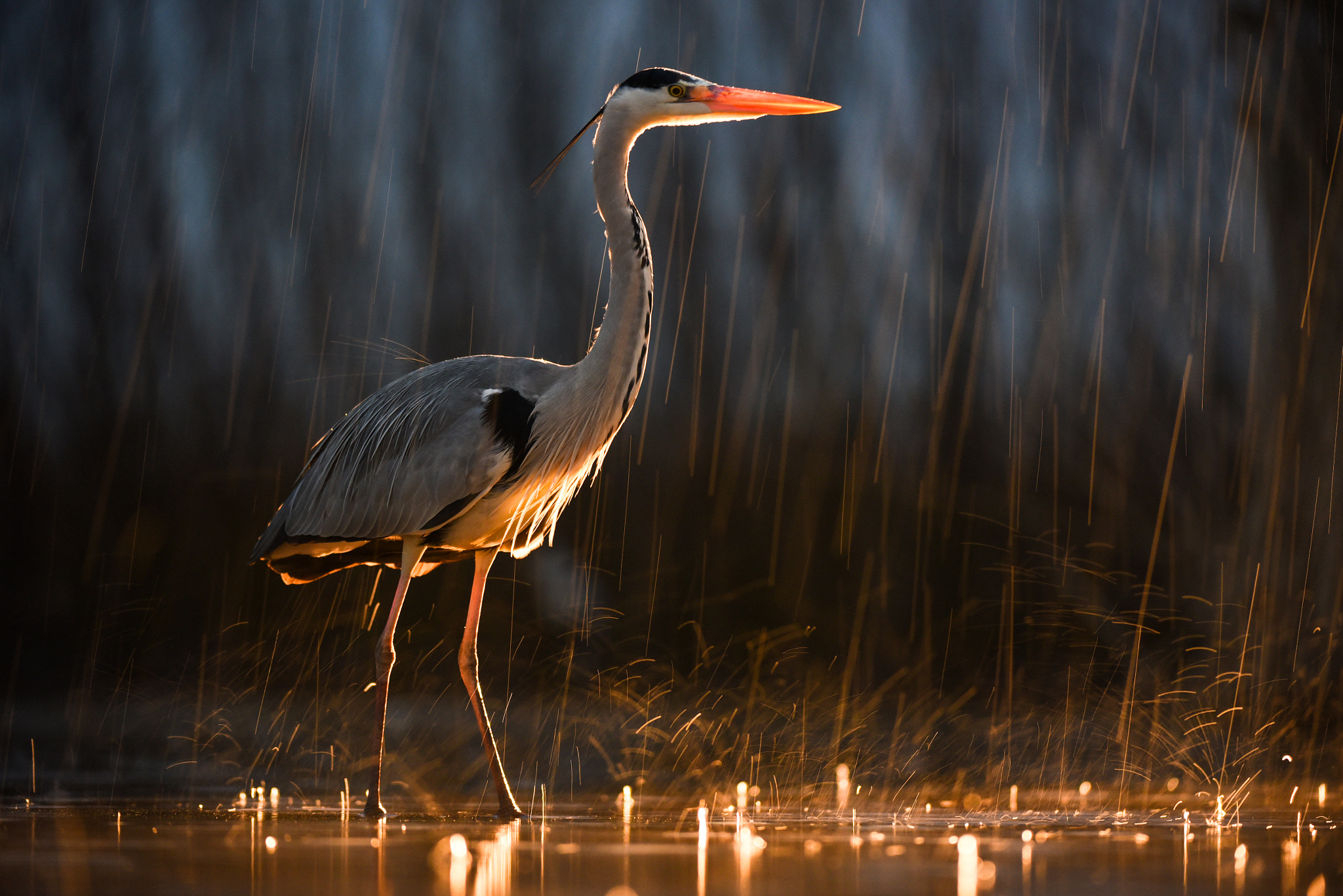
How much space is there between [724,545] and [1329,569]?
13.2 feet

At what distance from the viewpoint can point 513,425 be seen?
4840mm

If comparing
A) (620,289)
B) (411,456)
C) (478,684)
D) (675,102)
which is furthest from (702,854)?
(675,102)

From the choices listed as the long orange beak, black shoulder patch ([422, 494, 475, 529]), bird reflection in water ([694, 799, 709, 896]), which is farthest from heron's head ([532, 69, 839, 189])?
bird reflection in water ([694, 799, 709, 896])

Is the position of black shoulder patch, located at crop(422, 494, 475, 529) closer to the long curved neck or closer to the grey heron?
the grey heron

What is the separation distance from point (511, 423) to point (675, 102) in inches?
57.7

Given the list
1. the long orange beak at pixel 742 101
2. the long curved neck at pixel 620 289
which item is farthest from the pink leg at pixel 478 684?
the long orange beak at pixel 742 101

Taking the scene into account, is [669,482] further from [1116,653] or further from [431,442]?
[431,442]

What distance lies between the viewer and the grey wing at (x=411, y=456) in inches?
190

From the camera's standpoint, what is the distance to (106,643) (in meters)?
8.38

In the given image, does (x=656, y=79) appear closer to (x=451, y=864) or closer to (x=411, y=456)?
(x=411, y=456)

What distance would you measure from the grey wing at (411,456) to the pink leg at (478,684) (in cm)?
38

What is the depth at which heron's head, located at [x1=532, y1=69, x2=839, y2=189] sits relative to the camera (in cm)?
488

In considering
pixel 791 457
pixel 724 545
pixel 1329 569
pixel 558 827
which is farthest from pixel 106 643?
pixel 1329 569

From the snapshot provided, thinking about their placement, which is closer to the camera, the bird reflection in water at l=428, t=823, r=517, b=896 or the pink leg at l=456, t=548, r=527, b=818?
the bird reflection in water at l=428, t=823, r=517, b=896
